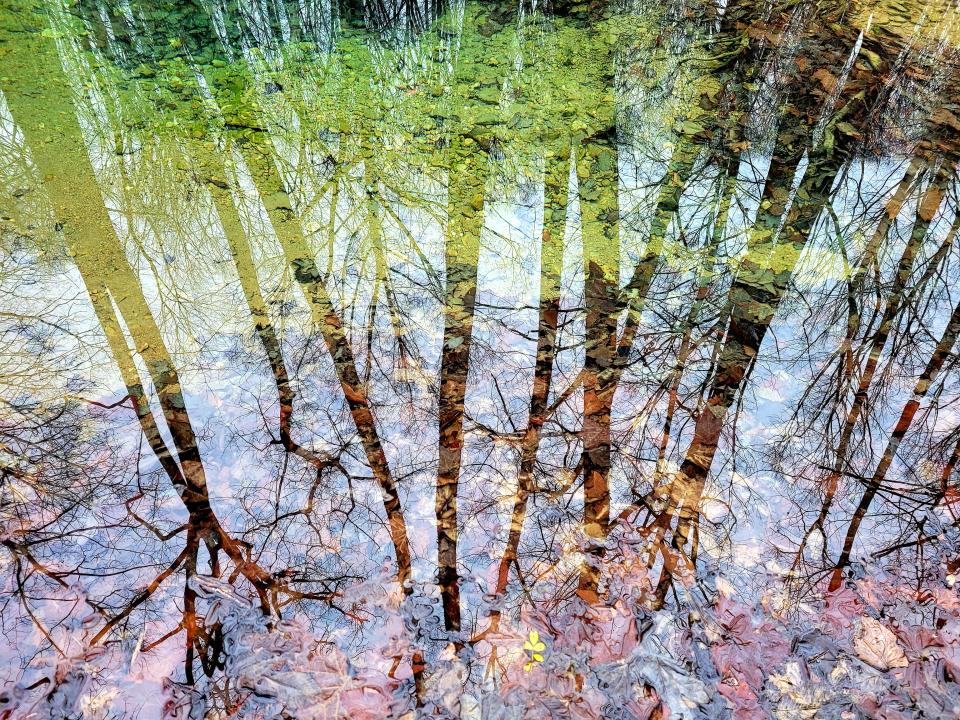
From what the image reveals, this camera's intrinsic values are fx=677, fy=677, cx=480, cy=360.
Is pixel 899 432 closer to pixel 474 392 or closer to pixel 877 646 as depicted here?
pixel 877 646

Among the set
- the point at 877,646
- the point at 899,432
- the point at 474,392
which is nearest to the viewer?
the point at 877,646

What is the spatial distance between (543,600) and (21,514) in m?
1.98

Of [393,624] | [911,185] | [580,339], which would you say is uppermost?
Result: [911,185]

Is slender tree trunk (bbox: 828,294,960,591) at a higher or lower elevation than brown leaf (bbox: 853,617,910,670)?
higher

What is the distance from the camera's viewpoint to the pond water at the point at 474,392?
2.22 meters

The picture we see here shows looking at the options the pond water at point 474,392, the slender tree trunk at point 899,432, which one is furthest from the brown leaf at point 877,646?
the slender tree trunk at point 899,432

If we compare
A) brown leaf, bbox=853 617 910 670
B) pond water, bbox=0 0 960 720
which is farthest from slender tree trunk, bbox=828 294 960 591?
brown leaf, bbox=853 617 910 670

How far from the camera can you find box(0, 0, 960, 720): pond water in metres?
2.22

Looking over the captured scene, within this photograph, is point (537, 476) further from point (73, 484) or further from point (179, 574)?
point (73, 484)

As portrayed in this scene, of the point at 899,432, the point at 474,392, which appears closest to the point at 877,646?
the point at 899,432

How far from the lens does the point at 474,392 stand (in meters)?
3.09

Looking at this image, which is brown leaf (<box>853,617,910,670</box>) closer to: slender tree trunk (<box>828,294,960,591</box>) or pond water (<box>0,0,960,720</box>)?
pond water (<box>0,0,960,720</box>)

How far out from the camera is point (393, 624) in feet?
7.60

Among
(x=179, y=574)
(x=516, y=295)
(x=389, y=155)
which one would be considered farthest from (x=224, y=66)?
(x=179, y=574)
